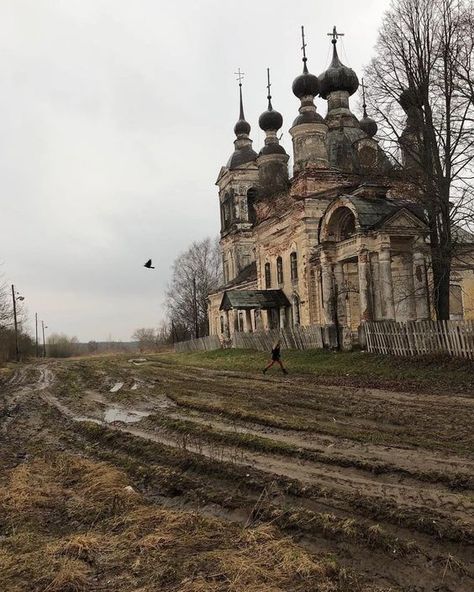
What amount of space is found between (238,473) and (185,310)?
2708 inches

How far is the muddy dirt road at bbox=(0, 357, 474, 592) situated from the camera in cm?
427

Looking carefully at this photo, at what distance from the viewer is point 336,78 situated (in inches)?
1387

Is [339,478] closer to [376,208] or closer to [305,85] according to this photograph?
[376,208]

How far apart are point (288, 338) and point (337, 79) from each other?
18331 mm

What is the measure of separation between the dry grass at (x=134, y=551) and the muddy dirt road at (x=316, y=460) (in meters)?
0.37

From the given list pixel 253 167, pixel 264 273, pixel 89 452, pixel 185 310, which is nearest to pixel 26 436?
pixel 89 452

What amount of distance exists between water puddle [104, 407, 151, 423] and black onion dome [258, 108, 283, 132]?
3690cm

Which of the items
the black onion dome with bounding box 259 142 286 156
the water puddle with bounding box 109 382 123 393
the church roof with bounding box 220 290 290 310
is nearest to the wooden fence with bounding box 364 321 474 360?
the water puddle with bounding box 109 382 123 393

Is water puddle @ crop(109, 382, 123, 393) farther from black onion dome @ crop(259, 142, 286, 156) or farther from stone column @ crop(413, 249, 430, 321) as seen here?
black onion dome @ crop(259, 142, 286, 156)

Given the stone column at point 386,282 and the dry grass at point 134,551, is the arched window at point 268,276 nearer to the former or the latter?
the stone column at point 386,282

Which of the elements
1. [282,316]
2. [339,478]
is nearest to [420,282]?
[282,316]

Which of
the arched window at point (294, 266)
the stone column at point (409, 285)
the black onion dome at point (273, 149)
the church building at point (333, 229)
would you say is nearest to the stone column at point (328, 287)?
the church building at point (333, 229)

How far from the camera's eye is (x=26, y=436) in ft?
32.1

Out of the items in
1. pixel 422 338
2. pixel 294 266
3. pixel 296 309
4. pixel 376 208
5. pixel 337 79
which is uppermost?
pixel 337 79
